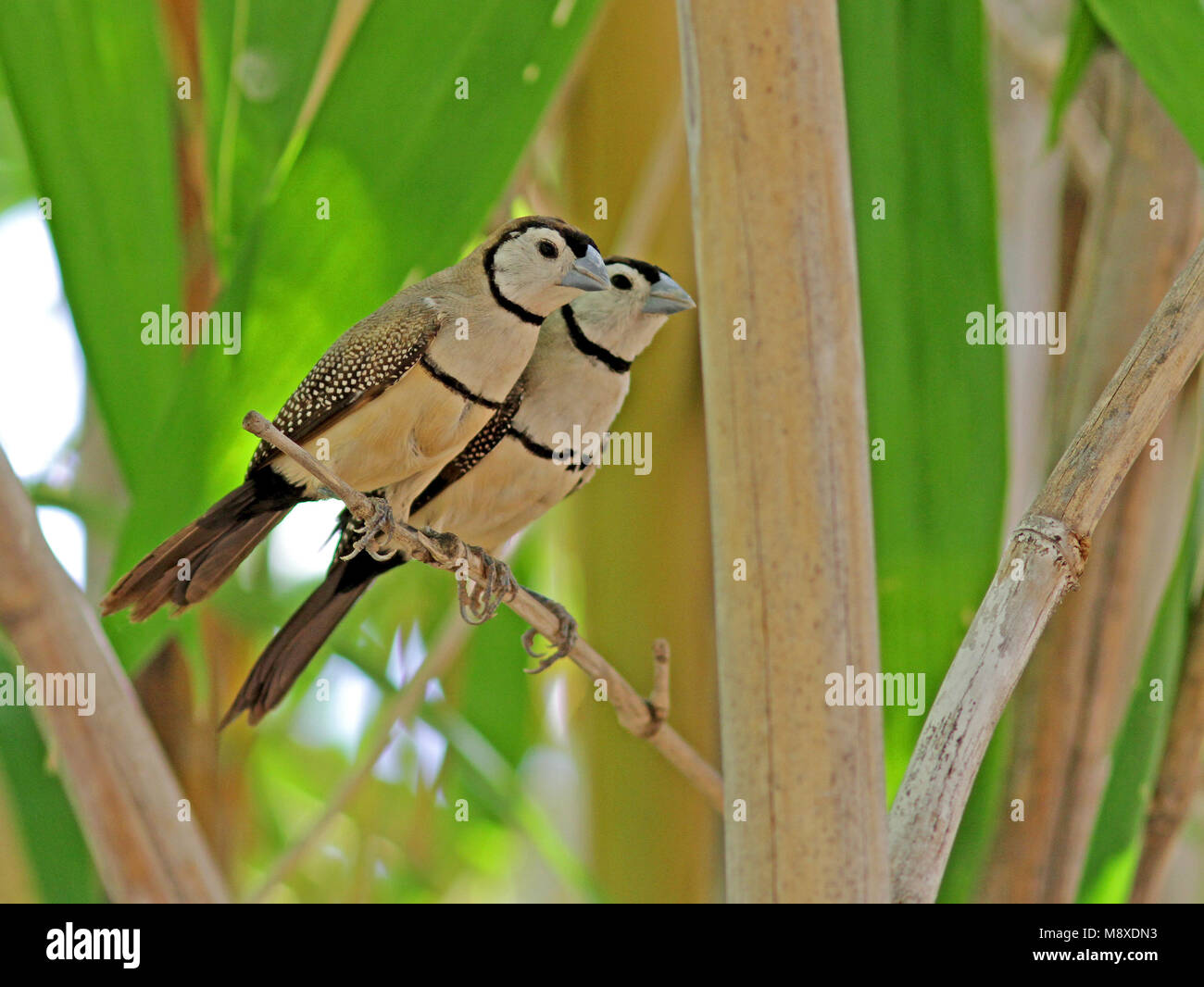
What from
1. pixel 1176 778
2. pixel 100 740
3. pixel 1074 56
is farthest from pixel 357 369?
pixel 1176 778

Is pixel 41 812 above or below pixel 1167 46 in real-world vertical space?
below

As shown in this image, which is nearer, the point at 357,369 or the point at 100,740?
the point at 100,740

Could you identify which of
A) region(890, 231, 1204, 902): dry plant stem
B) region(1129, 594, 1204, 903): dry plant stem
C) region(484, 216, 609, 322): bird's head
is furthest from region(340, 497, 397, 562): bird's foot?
region(1129, 594, 1204, 903): dry plant stem

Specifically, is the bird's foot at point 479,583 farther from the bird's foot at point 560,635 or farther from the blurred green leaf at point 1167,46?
the blurred green leaf at point 1167,46

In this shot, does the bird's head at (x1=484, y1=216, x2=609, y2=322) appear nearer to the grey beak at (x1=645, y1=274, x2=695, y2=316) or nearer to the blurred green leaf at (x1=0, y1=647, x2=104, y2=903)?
the grey beak at (x1=645, y1=274, x2=695, y2=316)

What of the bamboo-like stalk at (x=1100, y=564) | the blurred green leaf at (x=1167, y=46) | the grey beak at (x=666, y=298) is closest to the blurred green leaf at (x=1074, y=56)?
the bamboo-like stalk at (x=1100, y=564)

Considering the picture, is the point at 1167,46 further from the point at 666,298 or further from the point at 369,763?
the point at 369,763
